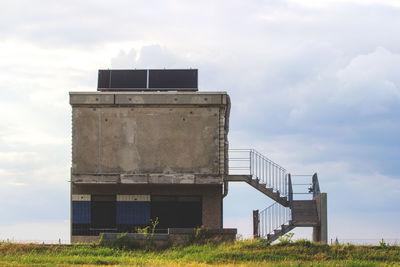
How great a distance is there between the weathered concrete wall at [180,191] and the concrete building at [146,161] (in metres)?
0.06

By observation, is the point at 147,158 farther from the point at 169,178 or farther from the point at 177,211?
the point at 177,211

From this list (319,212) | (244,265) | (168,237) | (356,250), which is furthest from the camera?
(319,212)

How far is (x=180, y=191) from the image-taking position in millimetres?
35875

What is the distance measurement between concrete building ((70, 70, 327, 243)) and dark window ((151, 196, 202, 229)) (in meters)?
0.06

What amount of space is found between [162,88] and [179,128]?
297cm

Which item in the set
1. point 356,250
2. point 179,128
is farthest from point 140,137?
point 356,250

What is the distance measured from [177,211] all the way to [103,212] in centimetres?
425

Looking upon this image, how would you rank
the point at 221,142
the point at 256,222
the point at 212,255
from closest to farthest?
the point at 212,255
the point at 221,142
the point at 256,222

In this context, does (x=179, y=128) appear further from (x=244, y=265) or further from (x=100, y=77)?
(x=244, y=265)

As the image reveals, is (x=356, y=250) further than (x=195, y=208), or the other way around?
(x=195, y=208)

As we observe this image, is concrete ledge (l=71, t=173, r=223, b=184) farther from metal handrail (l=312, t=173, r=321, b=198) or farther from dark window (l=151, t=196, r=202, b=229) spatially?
metal handrail (l=312, t=173, r=321, b=198)

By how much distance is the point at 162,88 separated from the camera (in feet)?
120

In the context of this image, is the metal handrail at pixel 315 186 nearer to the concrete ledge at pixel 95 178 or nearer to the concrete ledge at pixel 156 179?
the concrete ledge at pixel 156 179

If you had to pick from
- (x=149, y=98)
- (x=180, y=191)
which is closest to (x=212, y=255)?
(x=180, y=191)
